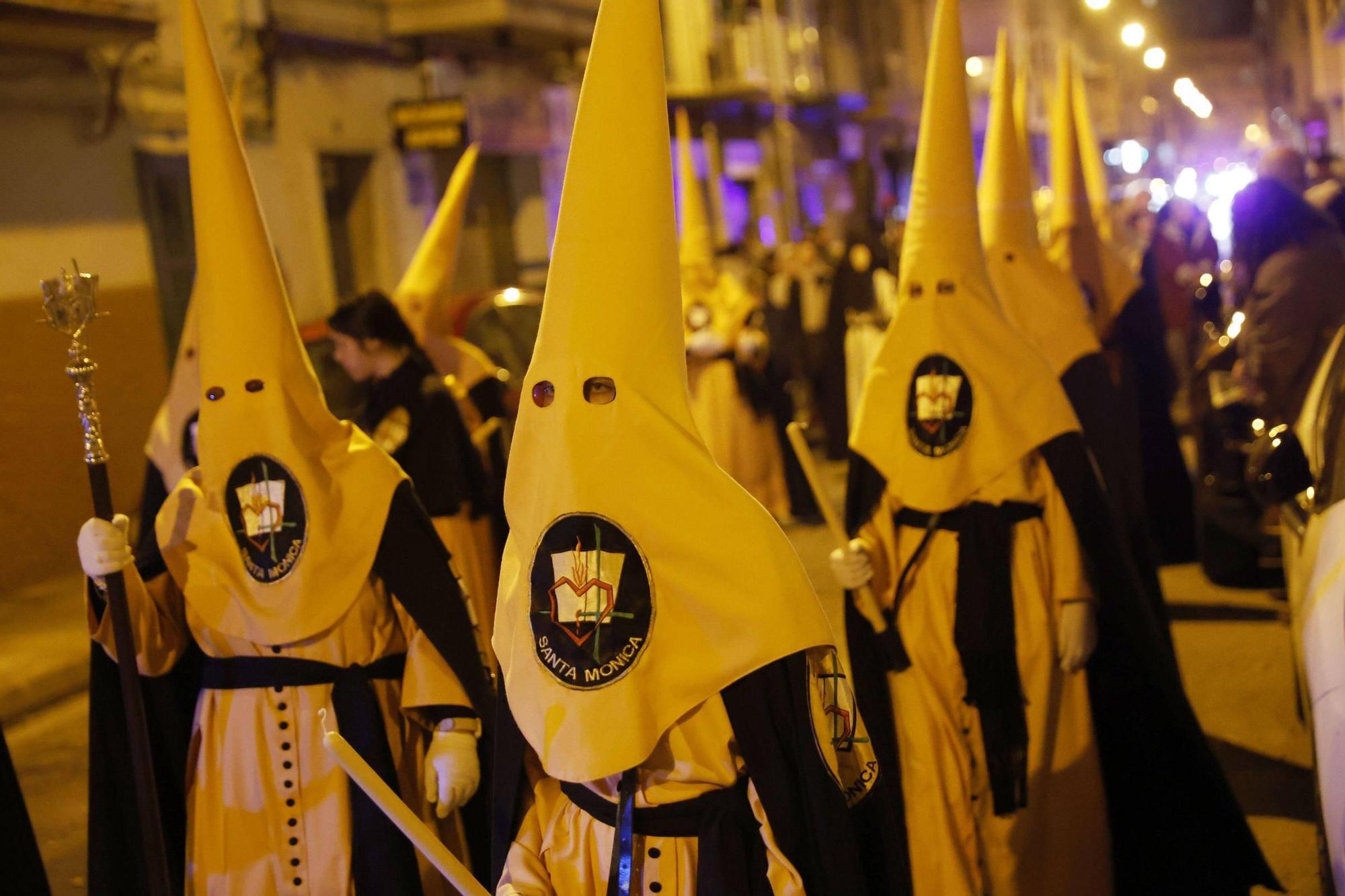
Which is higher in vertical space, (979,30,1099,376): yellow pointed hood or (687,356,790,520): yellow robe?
(979,30,1099,376): yellow pointed hood

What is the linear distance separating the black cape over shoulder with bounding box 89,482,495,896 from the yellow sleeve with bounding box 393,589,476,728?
0.07 feet

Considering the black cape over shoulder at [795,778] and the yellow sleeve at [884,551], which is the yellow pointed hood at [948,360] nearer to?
the yellow sleeve at [884,551]

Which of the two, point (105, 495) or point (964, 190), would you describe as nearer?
point (105, 495)

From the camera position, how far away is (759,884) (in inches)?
109

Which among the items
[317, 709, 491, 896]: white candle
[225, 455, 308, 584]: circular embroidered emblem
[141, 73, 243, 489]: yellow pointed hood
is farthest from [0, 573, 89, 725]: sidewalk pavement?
[317, 709, 491, 896]: white candle

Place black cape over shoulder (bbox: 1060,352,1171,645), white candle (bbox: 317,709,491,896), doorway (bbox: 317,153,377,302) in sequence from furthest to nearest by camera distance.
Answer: doorway (bbox: 317,153,377,302) < black cape over shoulder (bbox: 1060,352,1171,645) < white candle (bbox: 317,709,491,896)

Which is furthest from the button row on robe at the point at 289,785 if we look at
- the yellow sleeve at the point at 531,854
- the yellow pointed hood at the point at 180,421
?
the yellow pointed hood at the point at 180,421

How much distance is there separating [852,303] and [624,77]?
1120cm

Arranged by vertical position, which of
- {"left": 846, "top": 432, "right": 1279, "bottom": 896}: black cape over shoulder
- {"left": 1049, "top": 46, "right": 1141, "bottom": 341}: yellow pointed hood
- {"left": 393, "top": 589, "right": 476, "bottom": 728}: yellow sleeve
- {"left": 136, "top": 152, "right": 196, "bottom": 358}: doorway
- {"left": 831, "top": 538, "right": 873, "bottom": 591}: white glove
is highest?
{"left": 136, "top": 152, "right": 196, "bottom": 358}: doorway

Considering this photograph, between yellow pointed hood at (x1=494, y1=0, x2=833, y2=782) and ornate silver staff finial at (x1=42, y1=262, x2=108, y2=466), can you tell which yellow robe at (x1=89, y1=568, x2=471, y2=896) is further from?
yellow pointed hood at (x1=494, y1=0, x2=833, y2=782)

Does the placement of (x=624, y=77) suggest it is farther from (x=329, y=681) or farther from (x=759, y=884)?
(x=329, y=681)

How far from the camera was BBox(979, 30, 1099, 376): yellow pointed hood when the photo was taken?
611cm

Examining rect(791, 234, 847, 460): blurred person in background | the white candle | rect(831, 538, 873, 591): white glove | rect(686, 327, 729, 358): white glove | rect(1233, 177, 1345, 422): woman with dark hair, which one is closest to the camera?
the white candle

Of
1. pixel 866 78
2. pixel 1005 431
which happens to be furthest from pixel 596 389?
pixel 866 78
